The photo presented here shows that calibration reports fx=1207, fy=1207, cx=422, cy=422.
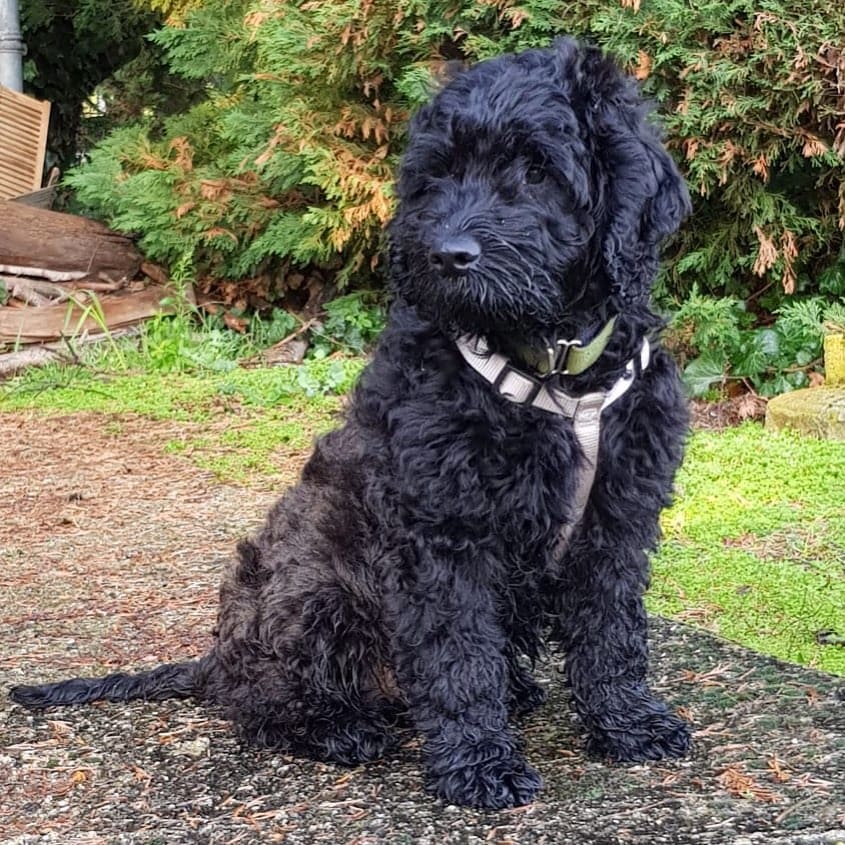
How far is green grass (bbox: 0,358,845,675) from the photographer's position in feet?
15.6

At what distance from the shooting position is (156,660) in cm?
415

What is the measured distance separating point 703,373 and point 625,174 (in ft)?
18.2

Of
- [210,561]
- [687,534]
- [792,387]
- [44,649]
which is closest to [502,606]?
[44,649]

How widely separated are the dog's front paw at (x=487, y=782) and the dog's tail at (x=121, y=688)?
97cm

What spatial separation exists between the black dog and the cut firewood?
6562 millimetres

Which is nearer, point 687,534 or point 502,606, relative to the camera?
point 502,606

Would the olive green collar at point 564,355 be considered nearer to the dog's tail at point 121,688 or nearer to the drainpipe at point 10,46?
the dog's tail at point 121,688

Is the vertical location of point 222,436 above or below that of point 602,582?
below

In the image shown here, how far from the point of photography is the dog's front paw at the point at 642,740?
319 cm

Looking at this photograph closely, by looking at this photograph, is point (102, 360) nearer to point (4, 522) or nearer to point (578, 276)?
point (4, 522)

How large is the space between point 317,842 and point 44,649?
Result: 178 centimetres

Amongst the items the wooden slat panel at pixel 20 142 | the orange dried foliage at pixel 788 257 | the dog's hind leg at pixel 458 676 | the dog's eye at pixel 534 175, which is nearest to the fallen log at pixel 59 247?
the wooden slat panel at pixel 20 142

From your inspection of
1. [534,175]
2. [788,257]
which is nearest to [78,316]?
[788,257]

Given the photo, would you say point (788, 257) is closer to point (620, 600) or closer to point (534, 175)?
point (620, 600)
